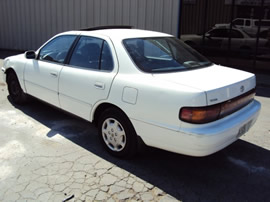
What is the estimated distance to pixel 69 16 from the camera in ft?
40.8

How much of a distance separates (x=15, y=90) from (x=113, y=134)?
2.91m

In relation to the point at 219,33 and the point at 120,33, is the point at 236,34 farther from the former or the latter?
the point at 120,33

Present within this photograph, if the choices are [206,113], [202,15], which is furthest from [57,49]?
[202,15]

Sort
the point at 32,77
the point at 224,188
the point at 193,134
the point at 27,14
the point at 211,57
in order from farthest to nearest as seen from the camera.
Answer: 1. the point at 27,14
2. the point at 211,57
3. the point at 32,77
4. the point at 224,188
5. the point at 193,134

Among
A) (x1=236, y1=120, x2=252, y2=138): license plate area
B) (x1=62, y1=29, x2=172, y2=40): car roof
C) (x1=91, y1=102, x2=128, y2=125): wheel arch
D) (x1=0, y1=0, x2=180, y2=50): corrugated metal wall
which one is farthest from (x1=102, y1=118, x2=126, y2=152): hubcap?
(x1=0, y1=0, x2=180, y2=50): corrugated metal wall

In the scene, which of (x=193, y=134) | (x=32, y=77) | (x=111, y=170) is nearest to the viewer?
(x=193, y=134)

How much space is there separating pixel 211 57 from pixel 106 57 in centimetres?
769

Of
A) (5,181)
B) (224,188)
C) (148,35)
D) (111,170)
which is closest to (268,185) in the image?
(224,188)

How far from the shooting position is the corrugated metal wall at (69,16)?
10.3m

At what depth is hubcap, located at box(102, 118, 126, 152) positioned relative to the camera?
148 inches

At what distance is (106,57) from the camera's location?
13.0 feet

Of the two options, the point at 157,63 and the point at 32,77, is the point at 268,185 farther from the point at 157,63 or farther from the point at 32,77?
the point at 32,77

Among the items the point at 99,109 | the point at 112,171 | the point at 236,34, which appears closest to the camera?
the point at 112,171

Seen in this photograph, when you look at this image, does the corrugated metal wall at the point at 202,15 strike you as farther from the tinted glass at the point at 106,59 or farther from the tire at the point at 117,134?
the tire at the point at 117,134
